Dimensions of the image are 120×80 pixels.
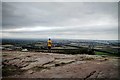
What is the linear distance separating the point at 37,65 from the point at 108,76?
10.7ft

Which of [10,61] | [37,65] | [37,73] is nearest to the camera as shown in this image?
[37,73]

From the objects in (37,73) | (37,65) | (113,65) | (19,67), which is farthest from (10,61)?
(113,65)

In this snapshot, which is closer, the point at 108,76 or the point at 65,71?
the point at 108,76

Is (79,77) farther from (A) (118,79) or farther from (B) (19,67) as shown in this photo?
(B) (19,67)

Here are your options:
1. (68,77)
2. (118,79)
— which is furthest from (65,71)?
(118,79)

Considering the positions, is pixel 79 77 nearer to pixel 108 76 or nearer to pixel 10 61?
pixel 108 76

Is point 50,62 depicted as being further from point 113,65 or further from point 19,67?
point 113,65

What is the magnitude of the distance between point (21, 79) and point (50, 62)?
233cm

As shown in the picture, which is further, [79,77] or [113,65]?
[113,65]

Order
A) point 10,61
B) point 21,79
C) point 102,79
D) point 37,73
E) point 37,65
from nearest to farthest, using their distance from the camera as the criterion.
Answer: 1. point 102,79
2. point 21,79
3. point 37,73
4. point 37,65
5. point 10,61

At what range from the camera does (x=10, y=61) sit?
909cm

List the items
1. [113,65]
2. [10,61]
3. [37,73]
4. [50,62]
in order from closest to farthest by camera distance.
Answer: [37,73] < [113,65] < [50,62] < [10,61]

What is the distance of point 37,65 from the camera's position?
7793 mm

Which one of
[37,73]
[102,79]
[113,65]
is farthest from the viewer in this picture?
[113,65]
